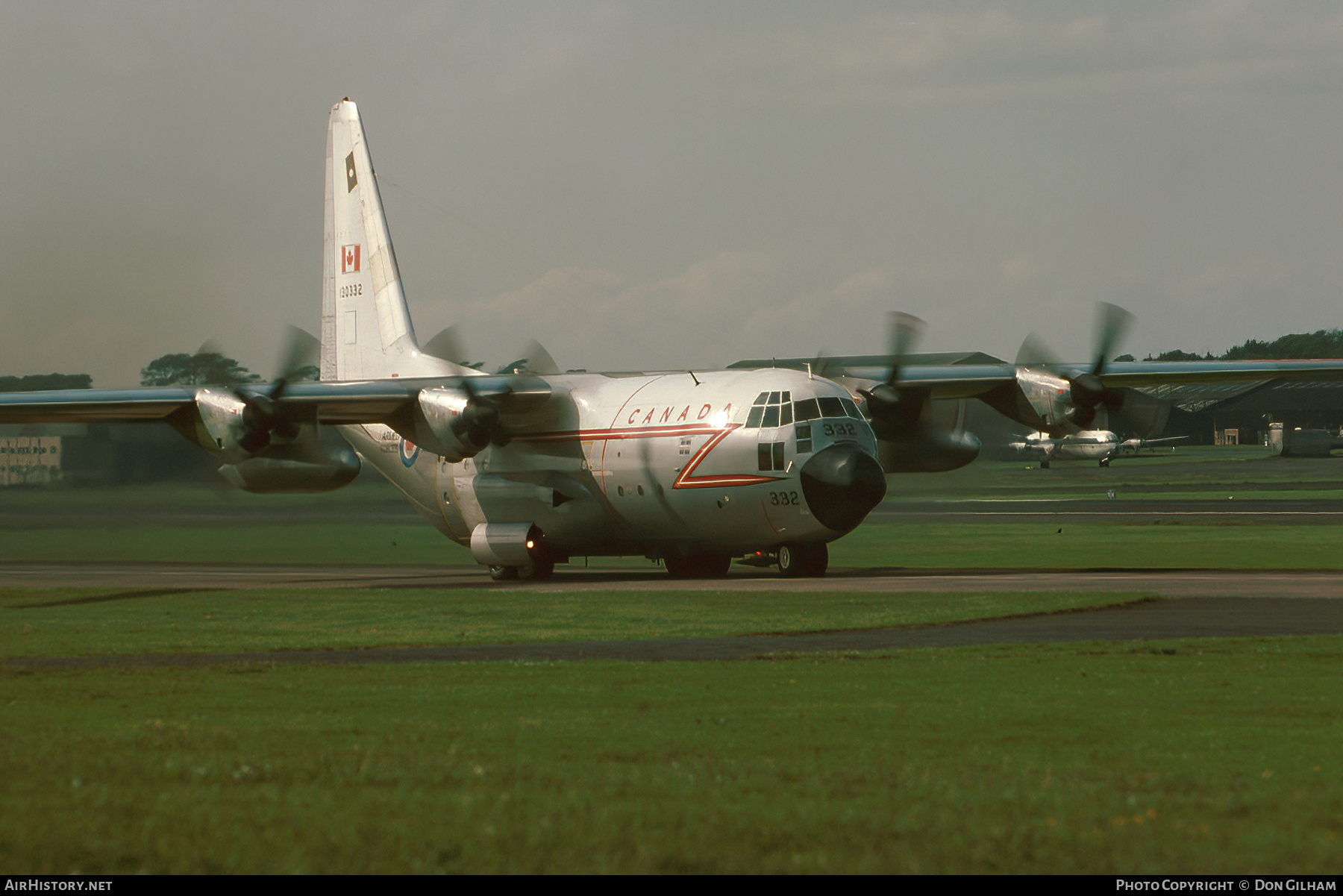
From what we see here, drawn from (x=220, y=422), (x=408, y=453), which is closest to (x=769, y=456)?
(x=408, y=453)

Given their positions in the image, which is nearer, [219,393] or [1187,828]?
[1187,828]

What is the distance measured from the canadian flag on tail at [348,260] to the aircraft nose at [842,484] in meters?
18.1

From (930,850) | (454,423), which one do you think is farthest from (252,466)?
(930,850)

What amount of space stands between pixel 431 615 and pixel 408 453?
15.1 meters

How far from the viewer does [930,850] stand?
6762mm

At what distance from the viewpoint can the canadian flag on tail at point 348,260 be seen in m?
41.2

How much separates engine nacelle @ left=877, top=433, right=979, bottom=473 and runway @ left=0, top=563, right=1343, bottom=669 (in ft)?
8.48

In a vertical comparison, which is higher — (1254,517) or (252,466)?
(252,466)

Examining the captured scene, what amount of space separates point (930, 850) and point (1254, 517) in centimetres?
4428

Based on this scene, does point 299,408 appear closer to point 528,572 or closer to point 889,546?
point 528,572

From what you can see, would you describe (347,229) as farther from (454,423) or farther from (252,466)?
(454,423)

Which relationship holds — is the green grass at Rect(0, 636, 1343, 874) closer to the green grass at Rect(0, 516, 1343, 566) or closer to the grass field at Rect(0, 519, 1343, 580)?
the green grass at Rect(0, 516, 1343, 566)

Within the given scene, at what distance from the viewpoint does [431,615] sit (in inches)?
860

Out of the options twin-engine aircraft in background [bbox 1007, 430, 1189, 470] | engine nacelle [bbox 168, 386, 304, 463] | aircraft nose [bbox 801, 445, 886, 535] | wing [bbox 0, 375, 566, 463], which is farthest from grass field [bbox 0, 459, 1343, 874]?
twin-engine aircraft in background [bbox 1007, 430, 1189, 470]
